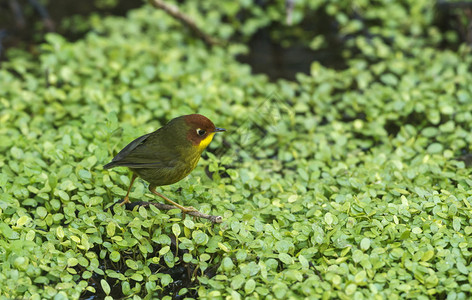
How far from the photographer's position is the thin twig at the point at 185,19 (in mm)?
7086

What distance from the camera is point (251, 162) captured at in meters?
5.27

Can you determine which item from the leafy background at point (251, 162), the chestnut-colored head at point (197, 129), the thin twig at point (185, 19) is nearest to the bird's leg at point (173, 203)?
the leafy background at point (251, 162)

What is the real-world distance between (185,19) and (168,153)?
11.2 ft

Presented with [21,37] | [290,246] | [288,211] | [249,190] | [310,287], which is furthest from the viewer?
[21,37]

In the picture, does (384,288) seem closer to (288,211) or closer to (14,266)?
(288,211)

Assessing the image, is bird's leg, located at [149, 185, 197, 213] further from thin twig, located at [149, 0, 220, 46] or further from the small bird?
thin twig, located at [149, 0, 220, 46]

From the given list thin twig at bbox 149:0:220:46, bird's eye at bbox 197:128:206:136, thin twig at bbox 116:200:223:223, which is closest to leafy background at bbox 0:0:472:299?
thin twig at bbox 116:200:223:223

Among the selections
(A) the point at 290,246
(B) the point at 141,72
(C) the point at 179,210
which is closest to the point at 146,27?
(B) the point at 141,72

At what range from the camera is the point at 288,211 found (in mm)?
4312

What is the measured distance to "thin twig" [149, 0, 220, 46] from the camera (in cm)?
709

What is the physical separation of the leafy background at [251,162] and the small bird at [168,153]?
26 centimetres

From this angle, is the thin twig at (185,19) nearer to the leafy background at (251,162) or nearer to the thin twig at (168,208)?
the leafy background at (251,162)

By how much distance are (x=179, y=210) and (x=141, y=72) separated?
2.63 m

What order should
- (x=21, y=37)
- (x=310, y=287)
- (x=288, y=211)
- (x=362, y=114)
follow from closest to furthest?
(x=310, y=287), (x=288, y=211), (x=362, y=114), (x=21, y=37)
